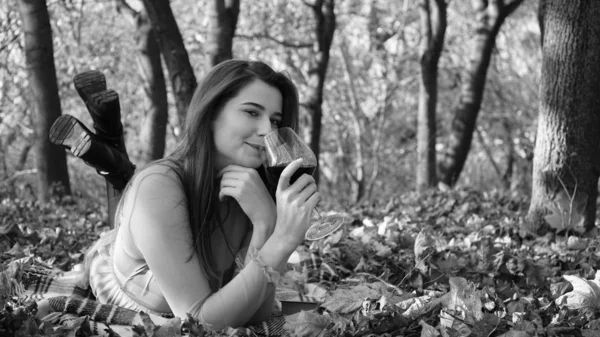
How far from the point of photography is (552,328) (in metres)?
2.47

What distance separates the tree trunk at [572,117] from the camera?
458cm

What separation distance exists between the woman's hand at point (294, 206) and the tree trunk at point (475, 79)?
25.7ft

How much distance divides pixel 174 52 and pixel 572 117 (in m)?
3.57

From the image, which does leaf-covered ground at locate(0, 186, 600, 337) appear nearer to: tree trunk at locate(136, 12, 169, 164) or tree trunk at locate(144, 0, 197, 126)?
tree trunk at locate(144, 0, 197, 126)

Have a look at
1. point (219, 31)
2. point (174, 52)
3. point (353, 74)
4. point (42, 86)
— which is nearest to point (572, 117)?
point (174, 52)

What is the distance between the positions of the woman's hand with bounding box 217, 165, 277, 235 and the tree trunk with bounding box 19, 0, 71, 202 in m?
4.47

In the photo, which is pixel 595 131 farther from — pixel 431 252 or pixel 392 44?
pixel 392 44

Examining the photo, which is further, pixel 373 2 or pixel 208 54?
pixel 373 2

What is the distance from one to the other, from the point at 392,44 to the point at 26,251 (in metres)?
14.0

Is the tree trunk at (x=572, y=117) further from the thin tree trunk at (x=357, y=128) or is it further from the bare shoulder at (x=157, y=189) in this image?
the thin tree trunk at (x=357, y=128)

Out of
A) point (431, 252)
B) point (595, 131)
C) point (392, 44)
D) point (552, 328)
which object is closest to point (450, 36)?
point (392, 44)

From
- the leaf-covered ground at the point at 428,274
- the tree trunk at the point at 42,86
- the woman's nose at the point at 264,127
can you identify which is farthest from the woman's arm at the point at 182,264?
the tree trunk at the point at 42,86

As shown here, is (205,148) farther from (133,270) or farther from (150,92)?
(150,92)

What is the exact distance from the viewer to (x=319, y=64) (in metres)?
10.5
